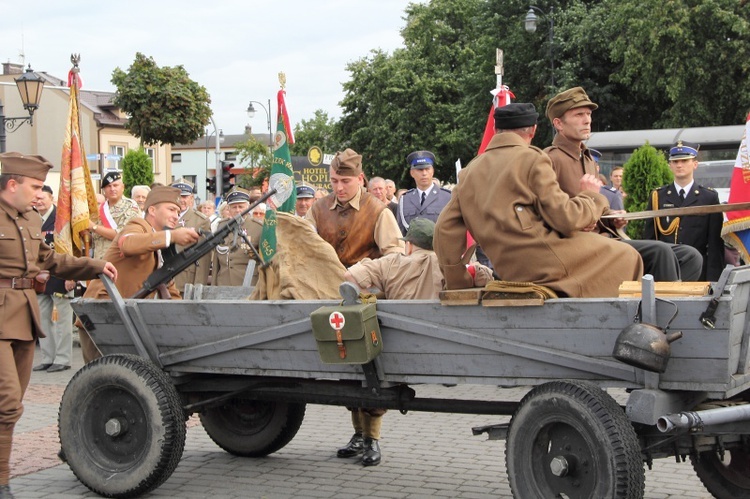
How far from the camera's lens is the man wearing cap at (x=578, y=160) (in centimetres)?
575

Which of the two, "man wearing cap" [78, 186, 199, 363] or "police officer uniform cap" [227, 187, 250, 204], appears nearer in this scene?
"man wearing cap" [78, 186, 199, 363]

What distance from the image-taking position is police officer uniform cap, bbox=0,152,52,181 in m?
6.41

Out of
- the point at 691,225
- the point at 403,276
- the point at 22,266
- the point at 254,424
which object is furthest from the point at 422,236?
the point at 691,225

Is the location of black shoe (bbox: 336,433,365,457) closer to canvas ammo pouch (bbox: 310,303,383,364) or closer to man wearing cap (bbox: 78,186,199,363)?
man wearing cap (bbox: 78,186,199,363)

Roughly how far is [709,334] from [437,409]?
5.68 feet

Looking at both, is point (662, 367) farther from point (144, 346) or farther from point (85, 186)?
point (85, 186)

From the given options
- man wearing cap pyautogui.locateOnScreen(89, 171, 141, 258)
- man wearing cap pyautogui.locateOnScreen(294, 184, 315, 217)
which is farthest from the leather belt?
man wearing cap pyautogui.locateOnScreen(294, 184, 315, 217)

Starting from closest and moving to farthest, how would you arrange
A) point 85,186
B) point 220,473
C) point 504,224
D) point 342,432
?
point 504,224, point 220,473, point 342,432, point 85,186

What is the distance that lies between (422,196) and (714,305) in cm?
731

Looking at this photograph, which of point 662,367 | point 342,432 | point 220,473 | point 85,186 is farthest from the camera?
point 85,186

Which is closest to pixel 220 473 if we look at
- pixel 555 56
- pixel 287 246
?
pixel 287 246

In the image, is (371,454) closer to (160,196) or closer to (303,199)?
(160,196)

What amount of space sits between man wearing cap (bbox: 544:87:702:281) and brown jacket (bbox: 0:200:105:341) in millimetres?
2959

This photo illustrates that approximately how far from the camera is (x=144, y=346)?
644 cm
